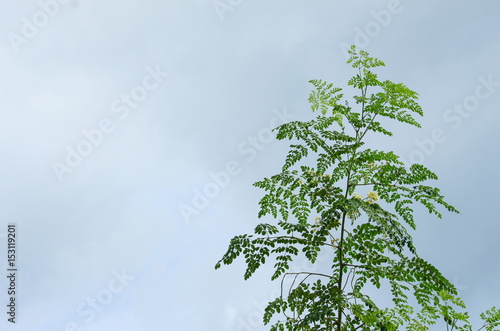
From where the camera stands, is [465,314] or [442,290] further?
[465,314]

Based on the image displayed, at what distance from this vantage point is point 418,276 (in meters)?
4.18

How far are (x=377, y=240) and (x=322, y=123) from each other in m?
1.17

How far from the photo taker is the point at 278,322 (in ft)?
15.1

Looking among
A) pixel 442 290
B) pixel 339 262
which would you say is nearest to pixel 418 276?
pixel 442 290

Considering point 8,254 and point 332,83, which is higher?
point 332,83

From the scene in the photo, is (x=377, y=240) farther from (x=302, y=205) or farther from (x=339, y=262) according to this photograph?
(x=302, y=205)

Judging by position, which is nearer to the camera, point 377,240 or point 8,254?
point 377,240

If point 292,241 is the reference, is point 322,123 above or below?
above

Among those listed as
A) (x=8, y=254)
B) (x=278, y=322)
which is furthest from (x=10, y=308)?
(x=278, y=322)

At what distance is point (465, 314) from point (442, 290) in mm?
621

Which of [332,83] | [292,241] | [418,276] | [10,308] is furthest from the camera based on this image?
[10,308]

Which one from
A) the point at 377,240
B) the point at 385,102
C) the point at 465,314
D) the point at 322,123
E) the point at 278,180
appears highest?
the point at 385,102

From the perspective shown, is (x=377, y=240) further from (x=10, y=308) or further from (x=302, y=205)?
(x=10, y=308)

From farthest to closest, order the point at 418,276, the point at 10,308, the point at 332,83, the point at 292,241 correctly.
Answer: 1. the point at 10,308
2. the point at 332,83
3. the point at 292,241
4. the point at 418,276
